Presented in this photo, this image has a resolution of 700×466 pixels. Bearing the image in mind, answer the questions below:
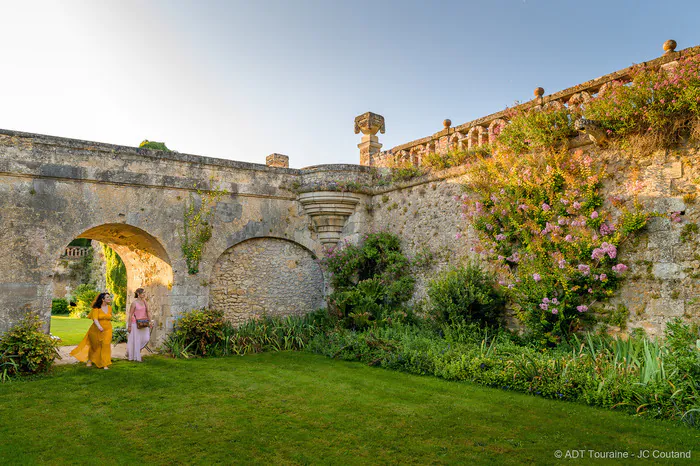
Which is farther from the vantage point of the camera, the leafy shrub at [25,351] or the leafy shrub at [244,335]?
the leafy shrub at [244,335]

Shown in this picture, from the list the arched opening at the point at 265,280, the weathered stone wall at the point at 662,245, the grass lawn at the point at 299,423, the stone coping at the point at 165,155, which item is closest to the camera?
the grass lawn at the point at 299,423

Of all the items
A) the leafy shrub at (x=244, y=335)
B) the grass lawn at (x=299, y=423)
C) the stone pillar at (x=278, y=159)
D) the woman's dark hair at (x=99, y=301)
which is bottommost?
the grass lawn at (x=299, y=423)

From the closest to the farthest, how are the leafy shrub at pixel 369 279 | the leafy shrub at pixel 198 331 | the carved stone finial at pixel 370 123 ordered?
the leafy shrub at pixel 198 331 → the leafy shrub at pixel 369 279 → the carved stone finial at pixel 370 123

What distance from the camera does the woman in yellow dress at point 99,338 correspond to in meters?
7.59

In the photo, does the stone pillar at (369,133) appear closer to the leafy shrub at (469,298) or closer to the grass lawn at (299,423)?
the leafy shrub at (469,298)

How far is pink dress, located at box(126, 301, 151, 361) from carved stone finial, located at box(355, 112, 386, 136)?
19.8ft

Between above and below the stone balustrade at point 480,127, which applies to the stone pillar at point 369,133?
above

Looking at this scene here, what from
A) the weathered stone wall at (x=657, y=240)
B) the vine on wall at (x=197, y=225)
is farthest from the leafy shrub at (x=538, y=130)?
the vine on wall at (x=197, y=225)

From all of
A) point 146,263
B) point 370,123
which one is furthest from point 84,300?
point 370,123

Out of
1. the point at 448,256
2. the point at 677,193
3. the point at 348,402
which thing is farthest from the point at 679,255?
the point at 348,402

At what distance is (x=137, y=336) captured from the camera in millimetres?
8328

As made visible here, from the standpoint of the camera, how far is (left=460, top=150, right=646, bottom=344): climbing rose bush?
6.38 metres

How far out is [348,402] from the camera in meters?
5.58

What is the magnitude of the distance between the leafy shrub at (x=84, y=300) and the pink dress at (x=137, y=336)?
12237 millimetres
